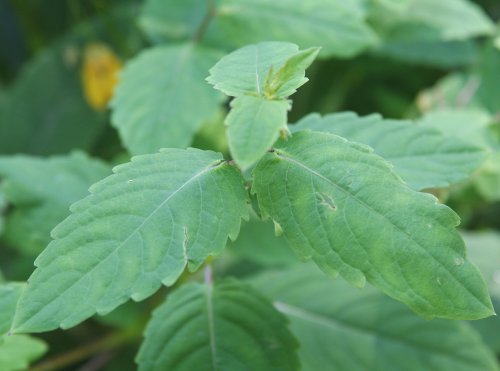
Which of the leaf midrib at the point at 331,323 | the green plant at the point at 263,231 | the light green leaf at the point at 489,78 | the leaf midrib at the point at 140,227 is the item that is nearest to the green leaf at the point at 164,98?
the green plant at the point at 263,231

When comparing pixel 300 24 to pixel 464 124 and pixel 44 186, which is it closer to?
pixel 464 124

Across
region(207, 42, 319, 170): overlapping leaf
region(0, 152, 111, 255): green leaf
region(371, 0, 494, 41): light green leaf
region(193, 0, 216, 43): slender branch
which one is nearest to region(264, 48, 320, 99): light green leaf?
region(207, 42, 319, 170): overlapping leaf

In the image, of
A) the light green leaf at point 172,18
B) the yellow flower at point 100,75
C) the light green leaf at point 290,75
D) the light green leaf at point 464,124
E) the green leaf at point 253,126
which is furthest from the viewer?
the yellow flower at point 100,75

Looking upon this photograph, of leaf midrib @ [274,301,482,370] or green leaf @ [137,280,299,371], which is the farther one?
leaf midrib @ [274,301,482,370]

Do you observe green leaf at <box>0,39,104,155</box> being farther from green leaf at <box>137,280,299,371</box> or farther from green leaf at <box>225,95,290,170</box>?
green leaf at <box>225,95,290,170</box>

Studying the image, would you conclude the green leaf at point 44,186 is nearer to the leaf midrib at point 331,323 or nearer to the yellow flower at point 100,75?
the leaf midrib at point 331,323
